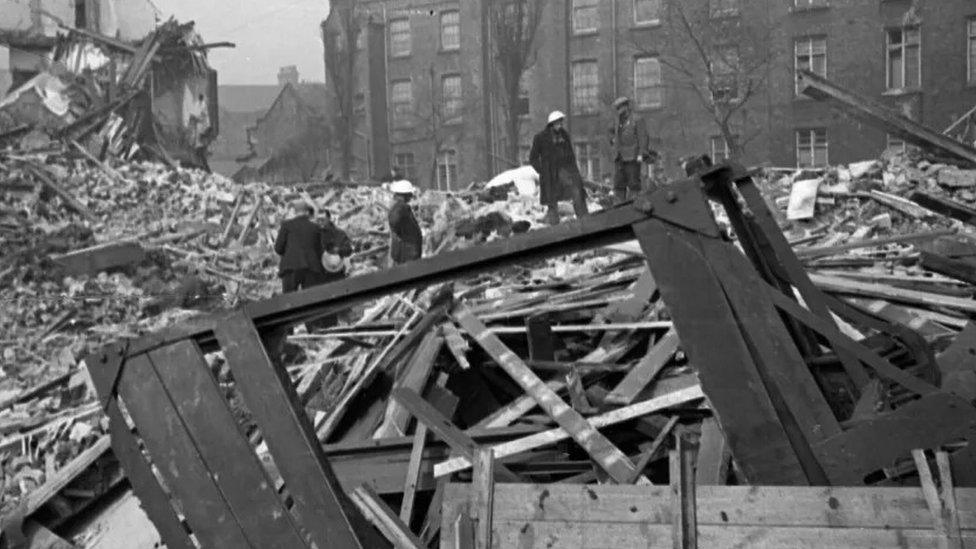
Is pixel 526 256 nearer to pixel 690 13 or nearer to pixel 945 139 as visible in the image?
pixel 945 139

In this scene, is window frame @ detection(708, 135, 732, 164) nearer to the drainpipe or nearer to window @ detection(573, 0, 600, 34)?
the drainpipe

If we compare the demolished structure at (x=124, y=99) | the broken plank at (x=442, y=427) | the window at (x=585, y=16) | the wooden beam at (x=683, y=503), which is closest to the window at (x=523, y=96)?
the window at (x=585, y=16)

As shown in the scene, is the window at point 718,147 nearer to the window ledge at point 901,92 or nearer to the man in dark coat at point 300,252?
the window ledge at point 901,92

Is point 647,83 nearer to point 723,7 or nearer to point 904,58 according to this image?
point 723,7

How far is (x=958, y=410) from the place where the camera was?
437 centimetres

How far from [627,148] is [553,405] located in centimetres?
1150

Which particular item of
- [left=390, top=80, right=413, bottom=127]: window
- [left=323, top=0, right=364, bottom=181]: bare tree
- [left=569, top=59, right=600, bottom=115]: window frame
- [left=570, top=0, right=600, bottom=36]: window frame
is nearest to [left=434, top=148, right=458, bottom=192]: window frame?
[left=390, top=80, right=413, bottom=127]: window

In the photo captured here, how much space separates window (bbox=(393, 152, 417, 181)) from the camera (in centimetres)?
5144

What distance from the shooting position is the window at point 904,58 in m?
39.9

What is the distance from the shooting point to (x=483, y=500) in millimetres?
4520

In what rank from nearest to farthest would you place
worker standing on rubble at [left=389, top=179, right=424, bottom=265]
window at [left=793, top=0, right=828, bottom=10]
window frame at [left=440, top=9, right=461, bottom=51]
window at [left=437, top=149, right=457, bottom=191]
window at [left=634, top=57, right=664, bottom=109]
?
worker standing on rubble at [left=389, top=179, right=424, bottom=265]
window at [left=793, top=0, right=828, bottom=10]
window at [left=634, top=57, right=664, bottom=109]
window at [left=437, top=149, right=457, bottom=191]
window frame at [left=440, top=9, right=461, bottom=51]

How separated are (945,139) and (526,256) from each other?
20.2ft

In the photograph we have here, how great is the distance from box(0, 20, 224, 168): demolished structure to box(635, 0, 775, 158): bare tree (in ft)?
55.5

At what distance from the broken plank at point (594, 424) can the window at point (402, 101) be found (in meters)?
45.9
